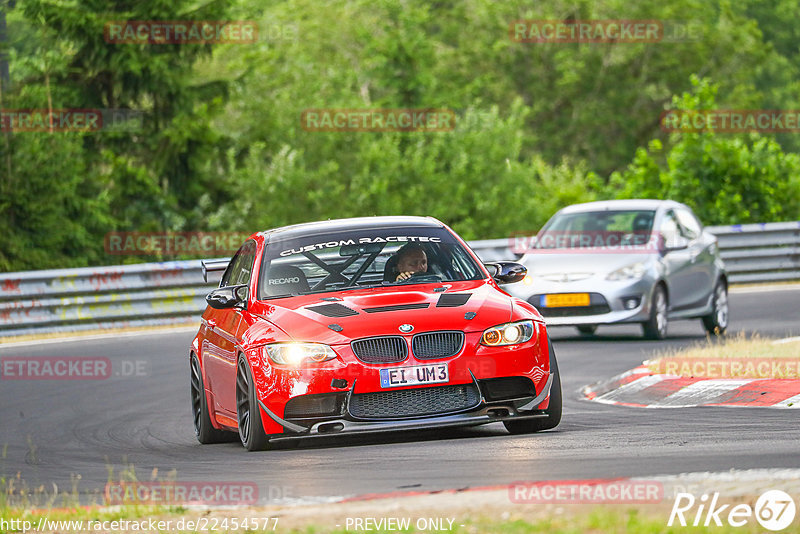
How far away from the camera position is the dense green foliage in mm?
30766

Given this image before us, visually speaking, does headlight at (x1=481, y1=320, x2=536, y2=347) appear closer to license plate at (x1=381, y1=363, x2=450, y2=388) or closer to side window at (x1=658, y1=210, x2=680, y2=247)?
license plate at (x1=381, y1=363, x2=450, y2=388)

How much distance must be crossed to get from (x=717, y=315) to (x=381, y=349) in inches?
405

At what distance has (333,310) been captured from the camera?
31.5ft

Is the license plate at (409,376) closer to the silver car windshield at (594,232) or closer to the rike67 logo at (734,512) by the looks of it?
the rike67 logo at (734,512)

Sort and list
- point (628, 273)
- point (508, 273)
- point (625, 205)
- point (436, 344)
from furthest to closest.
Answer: point (625, 205), point (628, 273), point (508, 273), point (436, 344)

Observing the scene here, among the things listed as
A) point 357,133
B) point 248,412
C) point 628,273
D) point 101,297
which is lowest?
point 357,133

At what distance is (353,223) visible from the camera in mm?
11062

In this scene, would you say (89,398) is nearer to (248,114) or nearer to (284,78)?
(248,114)

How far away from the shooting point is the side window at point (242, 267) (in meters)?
11.0

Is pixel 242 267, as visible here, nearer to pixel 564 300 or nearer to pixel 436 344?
pixel 436 344

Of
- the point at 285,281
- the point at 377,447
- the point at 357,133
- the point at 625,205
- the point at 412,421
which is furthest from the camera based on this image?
the point at 357,133

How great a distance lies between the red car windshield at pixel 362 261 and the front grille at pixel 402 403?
1284mm

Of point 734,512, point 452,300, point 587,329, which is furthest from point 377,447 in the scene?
point 587,329

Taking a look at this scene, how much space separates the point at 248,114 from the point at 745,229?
22.6 metres
